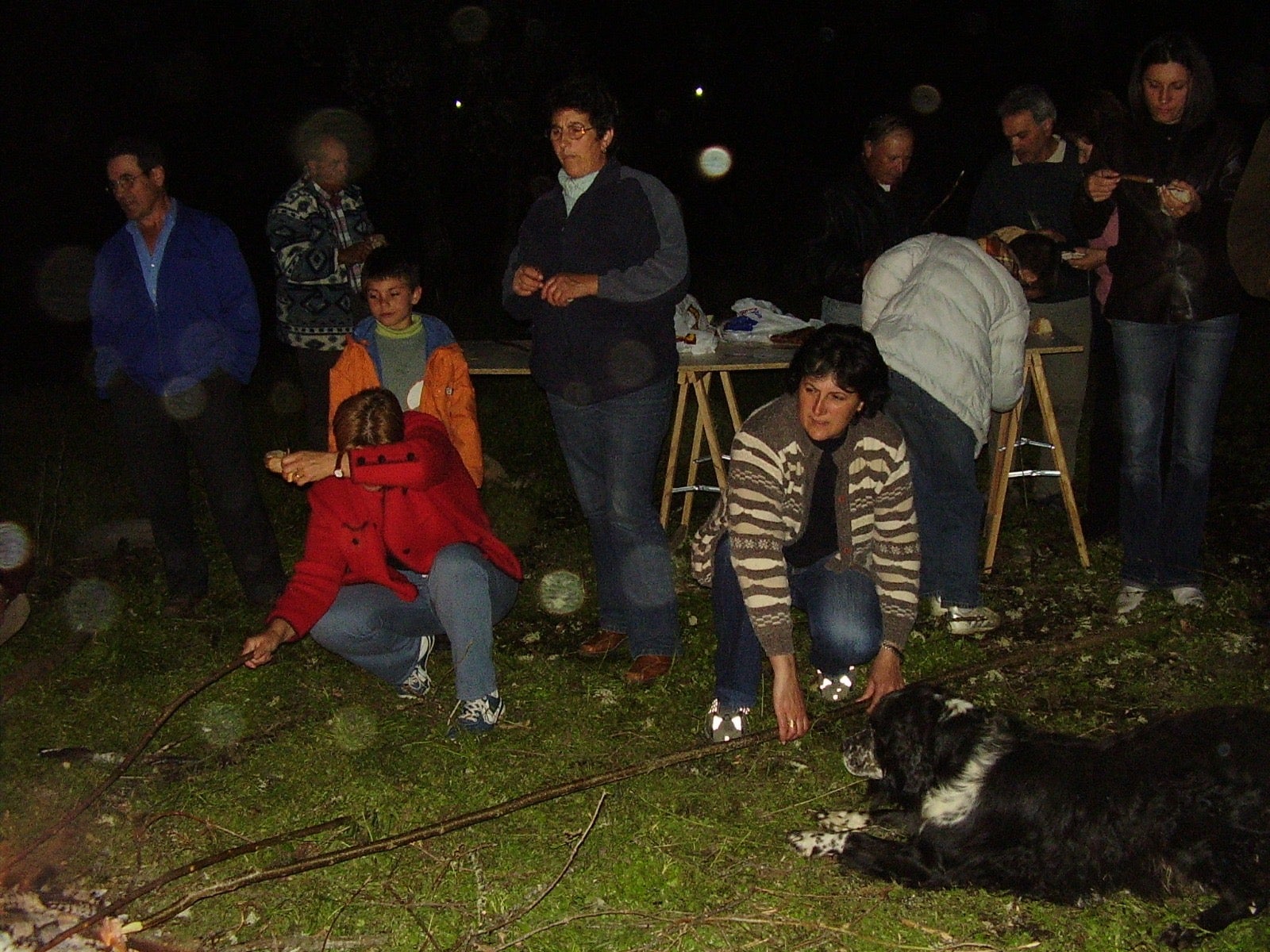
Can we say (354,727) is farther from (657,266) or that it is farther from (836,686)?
(657,266)

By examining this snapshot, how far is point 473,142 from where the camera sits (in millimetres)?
11984

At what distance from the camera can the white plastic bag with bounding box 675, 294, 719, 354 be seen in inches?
246

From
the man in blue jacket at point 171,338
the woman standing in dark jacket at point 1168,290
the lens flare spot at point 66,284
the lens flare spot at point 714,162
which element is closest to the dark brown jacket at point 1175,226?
the woman standing in dark jacket at point 1168,290

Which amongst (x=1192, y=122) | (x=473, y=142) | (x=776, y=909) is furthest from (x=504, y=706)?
(x=473, y=142)

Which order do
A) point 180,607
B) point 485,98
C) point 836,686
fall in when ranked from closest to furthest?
1. point 836,686
2. point 180,607
3. point 485,98

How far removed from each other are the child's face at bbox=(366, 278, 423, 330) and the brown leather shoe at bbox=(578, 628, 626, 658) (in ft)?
5.33

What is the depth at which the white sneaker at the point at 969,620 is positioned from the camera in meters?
5.11

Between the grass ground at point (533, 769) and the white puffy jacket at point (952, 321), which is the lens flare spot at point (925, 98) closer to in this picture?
the grass ground at point (533, 769)

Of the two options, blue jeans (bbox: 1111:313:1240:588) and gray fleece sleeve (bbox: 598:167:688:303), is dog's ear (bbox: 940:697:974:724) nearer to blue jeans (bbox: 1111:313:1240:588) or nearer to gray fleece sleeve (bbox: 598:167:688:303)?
gray fleece sleeve (bbox: 598:167:688:303)

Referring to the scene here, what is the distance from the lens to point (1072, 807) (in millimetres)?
3324

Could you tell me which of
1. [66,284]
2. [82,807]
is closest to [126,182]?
[82,807]

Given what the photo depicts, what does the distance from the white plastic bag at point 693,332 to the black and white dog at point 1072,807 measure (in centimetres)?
300

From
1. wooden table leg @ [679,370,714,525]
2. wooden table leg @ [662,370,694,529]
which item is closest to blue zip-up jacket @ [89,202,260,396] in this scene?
wooden table leg @ [662,370,694,529]

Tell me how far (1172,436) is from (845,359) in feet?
7.12
